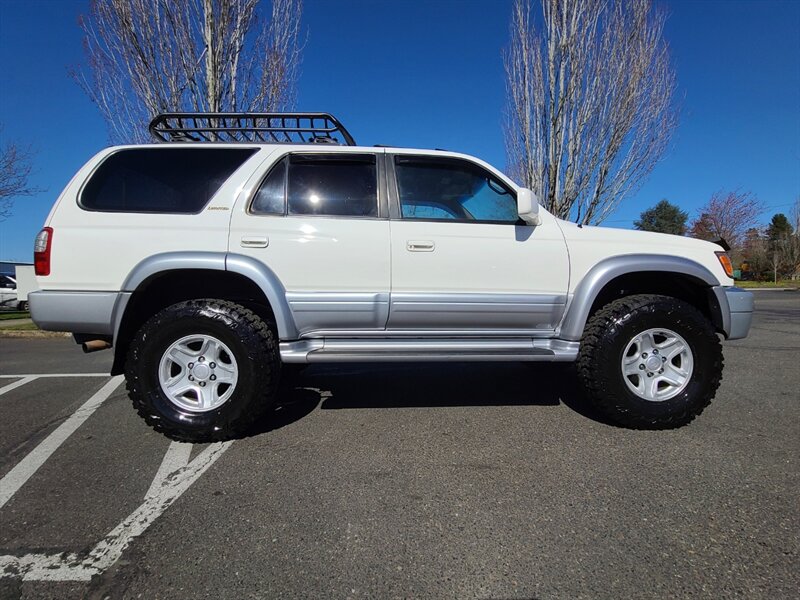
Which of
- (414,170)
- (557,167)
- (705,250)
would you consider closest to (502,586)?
(414,170)

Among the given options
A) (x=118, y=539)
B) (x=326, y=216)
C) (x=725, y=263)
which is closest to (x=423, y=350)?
(x=326, y=216)

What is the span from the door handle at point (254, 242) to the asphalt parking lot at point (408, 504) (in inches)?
53.5

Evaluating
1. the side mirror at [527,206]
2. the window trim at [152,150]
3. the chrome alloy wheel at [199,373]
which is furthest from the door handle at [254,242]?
the side mirror at [527,206]

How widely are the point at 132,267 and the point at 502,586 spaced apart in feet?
9.31

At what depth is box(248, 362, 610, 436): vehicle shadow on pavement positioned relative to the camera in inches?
148

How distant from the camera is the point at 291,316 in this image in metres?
3.05

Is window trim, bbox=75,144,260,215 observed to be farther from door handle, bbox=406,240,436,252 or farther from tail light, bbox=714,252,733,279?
tail light, bbox=714,252,733,279

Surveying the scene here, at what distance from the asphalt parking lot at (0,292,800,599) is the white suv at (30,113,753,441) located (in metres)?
0.44

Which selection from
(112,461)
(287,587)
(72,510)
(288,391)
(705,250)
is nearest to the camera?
(287,587)

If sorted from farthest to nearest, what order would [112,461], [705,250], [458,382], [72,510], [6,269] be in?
[6,269]
[458,382]
[705,250]
[112,461]
[72,510]

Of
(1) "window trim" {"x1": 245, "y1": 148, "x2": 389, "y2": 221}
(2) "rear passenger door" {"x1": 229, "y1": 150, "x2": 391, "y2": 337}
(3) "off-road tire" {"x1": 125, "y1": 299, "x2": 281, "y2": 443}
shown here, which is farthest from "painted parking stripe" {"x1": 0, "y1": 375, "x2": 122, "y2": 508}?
(1) "window trim" {"x1": 245, "y1": 148, "x2": 389, "y2": 221}

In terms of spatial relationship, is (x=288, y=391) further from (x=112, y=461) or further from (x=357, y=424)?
(x=112, y=461)

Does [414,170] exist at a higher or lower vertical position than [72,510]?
higher

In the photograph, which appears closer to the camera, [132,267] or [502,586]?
[502,586]
